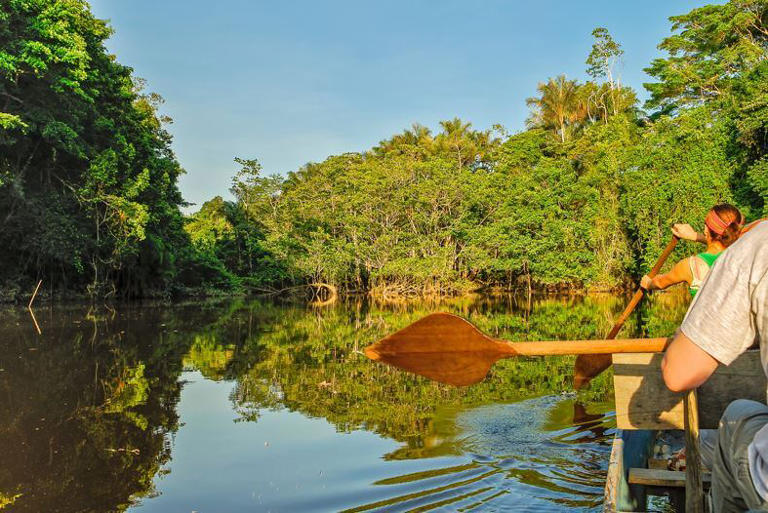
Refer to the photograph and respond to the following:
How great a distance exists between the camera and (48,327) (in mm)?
12484

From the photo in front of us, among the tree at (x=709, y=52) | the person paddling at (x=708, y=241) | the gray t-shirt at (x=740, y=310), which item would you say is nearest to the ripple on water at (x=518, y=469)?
the person paddling at (x=708, y=241)

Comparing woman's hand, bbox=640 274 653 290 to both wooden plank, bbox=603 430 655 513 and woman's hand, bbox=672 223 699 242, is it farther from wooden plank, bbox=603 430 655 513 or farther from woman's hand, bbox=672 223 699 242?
wooden plank, bbox=603 430 655 513

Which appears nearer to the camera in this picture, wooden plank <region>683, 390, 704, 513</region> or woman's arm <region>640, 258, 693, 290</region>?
wooden plank <region>683, 390, 704, 513</region>

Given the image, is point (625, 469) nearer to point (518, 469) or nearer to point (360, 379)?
point (518, 469)

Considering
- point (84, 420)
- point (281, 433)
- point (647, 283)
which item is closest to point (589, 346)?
point (647, 283)

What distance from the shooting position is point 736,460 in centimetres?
141

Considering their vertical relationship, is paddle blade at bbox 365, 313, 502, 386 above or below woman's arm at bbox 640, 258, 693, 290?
below

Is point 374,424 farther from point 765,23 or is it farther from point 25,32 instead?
point 765,23

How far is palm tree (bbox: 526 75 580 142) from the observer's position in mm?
33188

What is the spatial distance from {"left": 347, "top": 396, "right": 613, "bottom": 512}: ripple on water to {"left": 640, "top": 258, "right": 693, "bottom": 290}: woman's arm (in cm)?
135

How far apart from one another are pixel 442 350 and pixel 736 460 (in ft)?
3.38

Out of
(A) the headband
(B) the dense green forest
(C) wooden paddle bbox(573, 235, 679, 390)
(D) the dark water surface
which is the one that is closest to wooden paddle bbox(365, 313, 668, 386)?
(D) the dark water surface

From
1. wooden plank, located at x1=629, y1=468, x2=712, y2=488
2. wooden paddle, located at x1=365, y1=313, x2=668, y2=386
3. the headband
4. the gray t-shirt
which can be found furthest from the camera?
the headband

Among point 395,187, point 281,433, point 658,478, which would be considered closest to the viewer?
point 658,478
